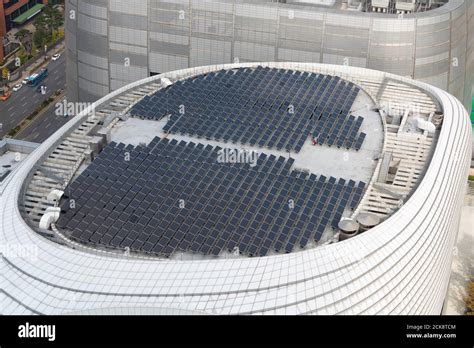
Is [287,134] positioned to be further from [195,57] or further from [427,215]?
[195,57]

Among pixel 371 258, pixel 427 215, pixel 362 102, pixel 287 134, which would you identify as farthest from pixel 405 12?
pixel 371 258

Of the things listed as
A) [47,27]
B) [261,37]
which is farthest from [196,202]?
[47,27]

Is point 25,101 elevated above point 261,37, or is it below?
below

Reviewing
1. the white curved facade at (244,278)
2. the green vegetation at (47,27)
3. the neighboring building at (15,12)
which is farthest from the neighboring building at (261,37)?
the neighboring building at (15,12)

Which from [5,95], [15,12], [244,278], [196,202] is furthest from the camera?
[15,12]

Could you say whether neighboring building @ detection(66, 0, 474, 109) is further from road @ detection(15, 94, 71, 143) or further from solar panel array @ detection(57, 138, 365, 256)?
Result: solar panel array @ detection(57, 138, 365, 256)

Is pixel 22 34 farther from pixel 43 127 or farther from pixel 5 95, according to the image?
pixel 43 127
